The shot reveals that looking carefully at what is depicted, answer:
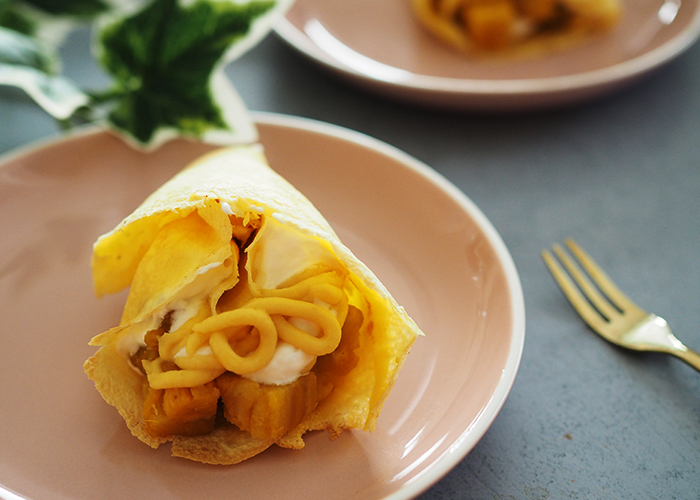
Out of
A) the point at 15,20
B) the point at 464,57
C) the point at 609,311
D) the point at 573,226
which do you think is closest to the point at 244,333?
the point at 609,311

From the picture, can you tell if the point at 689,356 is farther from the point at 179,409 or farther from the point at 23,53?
the point at 23,53

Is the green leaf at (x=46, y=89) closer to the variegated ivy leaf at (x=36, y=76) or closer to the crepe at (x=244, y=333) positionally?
the variegated ivy leaf at (x=36, y=76)

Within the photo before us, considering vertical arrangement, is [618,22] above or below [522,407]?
above

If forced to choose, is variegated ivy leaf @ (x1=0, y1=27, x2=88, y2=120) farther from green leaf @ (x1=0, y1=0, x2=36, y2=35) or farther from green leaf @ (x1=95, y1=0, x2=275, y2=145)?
green leaf @ (x1=0, y1=0, x2=36, y2=35)

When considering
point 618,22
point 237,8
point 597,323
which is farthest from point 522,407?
point 618,22

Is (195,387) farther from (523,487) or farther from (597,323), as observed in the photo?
(597,323)

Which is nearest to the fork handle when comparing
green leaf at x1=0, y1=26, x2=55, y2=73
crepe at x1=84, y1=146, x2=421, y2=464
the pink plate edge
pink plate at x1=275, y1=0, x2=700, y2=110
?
the pink plate edge

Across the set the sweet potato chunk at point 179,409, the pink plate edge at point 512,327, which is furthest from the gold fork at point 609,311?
the sweet potato chunk at point 179,409
